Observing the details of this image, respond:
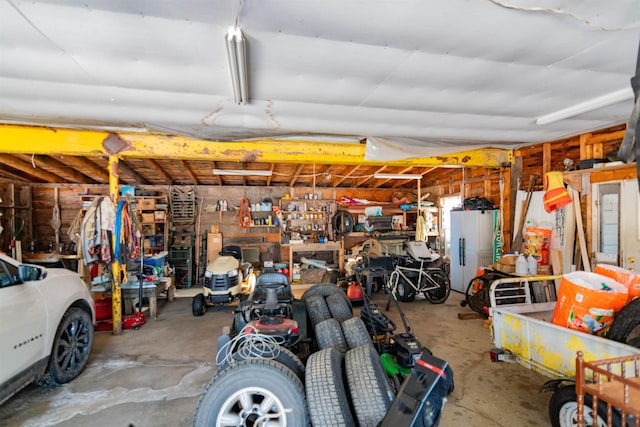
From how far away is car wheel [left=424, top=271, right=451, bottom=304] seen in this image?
5.70 m

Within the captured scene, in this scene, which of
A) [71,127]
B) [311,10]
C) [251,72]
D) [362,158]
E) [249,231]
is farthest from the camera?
[249,231]

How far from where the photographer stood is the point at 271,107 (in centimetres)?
318

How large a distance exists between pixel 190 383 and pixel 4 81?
3078 millimetres

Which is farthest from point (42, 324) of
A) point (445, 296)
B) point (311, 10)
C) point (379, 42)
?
point (445, 296)

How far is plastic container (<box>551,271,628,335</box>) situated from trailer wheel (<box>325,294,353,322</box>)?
6.38ft

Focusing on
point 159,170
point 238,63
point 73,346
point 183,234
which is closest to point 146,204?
point 159,170

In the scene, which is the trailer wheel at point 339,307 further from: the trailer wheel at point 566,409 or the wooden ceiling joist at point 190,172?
the wooden ceiling joist at point 190,172

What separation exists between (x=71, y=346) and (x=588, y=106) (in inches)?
226

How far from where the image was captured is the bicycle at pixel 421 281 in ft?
18.6

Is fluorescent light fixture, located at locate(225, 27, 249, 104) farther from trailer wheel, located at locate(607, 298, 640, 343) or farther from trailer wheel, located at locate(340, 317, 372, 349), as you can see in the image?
trailer wheel, located at locate(607, 298, 640, 343)

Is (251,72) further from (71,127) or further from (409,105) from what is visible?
(71,127)

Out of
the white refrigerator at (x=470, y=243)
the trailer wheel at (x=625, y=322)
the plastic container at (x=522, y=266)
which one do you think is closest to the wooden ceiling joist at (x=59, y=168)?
the white refrigerator at (x=470, y=243)

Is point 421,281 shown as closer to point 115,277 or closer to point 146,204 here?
point 115,277

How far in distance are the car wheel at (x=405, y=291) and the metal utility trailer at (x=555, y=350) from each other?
2.75 m
